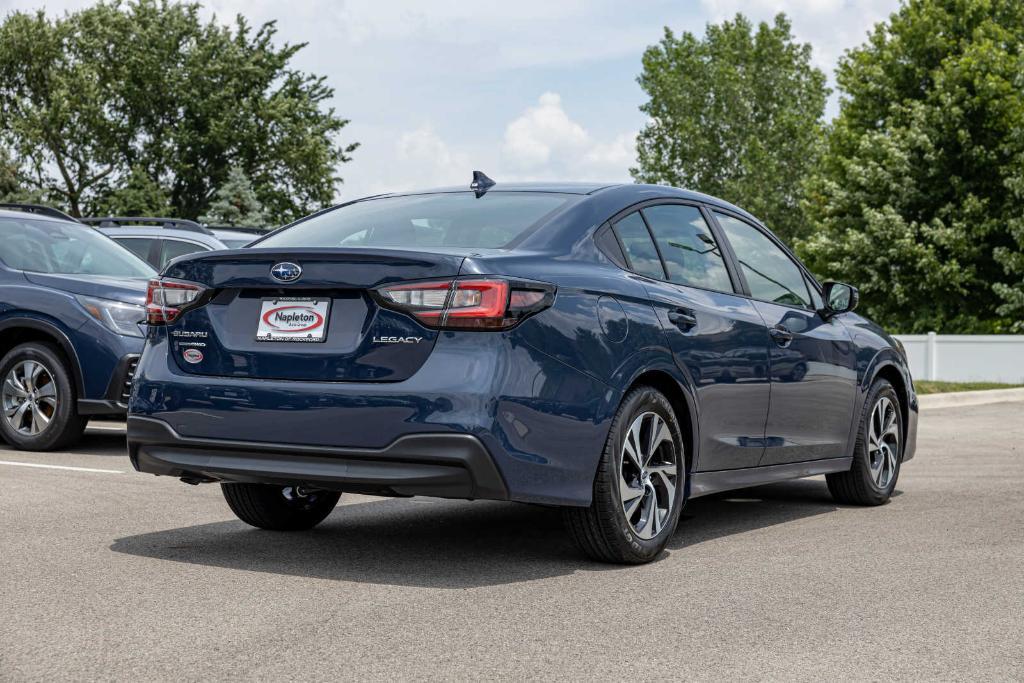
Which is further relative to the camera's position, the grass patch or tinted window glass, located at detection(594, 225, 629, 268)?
the grass patch

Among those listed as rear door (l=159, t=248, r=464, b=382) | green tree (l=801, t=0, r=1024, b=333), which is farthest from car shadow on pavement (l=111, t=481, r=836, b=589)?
green tree (l=801, t=0, r=1024, b=333)

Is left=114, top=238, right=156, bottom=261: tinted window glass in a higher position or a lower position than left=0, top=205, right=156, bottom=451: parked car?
higher

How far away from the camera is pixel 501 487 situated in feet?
16.9

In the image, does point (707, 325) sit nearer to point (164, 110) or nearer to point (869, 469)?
point (869, 469)

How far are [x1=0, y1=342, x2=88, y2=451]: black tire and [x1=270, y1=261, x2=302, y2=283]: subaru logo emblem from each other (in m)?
5.24

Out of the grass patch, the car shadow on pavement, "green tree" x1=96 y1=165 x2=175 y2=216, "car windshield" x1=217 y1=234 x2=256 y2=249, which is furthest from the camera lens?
"green tree" x1=96 y1=165 x2=175 y2=216

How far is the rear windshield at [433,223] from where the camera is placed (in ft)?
19.0

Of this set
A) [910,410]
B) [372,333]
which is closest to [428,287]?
[372,333]

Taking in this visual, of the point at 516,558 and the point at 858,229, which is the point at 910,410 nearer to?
the point at 516,558

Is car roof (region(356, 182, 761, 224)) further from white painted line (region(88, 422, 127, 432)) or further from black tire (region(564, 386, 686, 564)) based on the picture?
white painted line (region(88, 422, 127, 432))

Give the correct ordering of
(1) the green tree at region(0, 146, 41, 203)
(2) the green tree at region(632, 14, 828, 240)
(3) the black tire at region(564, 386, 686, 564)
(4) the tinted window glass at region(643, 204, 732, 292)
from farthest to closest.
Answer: (2) the green tree at region(632, 14, 828, 240) → (1) the green tree at region(0, 146, 41, 203) → (4) the tinted window glass at region(643, 204, 732, 292) → (3) the black tire at region(564, 386, 686, 564)

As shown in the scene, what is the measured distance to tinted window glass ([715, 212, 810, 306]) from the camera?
7.12m

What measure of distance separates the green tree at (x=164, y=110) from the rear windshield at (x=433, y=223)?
141 ft

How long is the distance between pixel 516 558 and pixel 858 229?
33541 millimetres
